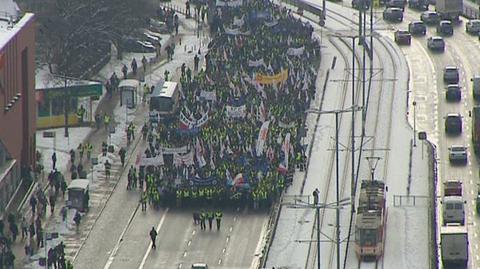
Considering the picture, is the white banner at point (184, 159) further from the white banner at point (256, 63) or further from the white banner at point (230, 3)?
the white banner at point (230, 3)

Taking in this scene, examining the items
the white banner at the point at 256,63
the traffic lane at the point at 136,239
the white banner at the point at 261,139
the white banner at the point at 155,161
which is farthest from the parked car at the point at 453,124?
the traffic lane at the point at 136,239

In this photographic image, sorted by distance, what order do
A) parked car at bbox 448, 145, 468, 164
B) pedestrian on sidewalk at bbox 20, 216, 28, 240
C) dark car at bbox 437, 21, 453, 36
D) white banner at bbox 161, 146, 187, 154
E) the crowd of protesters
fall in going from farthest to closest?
dark car at bbox 437, 21, 453, 36
parked car at bbox 448, 145, 468, 164
white banner at bbox 161, 146, 187, 154
the crowd of protesters
pedestrian on sidewalk at bbox 20, 216, 28, 240

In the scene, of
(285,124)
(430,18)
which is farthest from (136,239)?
(430,18)

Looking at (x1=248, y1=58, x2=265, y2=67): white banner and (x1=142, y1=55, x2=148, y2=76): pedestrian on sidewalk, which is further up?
(x1=248, y1=58, x2=265, y2=67): white banner

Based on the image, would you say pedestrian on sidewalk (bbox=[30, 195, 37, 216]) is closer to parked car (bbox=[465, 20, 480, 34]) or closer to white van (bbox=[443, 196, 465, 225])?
white van (bbox=[443, 196, 465, 225])

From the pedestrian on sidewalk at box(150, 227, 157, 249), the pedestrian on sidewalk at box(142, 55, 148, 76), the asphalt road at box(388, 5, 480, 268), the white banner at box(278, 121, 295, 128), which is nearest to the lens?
the pedestrian on sidewalk at box(150, 227, 157, 249)

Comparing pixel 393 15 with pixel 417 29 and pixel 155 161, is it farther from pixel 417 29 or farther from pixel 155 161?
pixel 155 161

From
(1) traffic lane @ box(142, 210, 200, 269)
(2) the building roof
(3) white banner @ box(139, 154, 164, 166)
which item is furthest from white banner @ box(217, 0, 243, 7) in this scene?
(1) traffic lane @ box(142, 210, 200, 269)

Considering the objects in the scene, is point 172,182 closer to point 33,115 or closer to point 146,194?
point 146,194

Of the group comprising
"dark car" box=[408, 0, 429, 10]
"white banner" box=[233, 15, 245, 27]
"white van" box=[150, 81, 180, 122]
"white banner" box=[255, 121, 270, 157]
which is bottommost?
"dark car" box=[408, 0, 429, 10]
